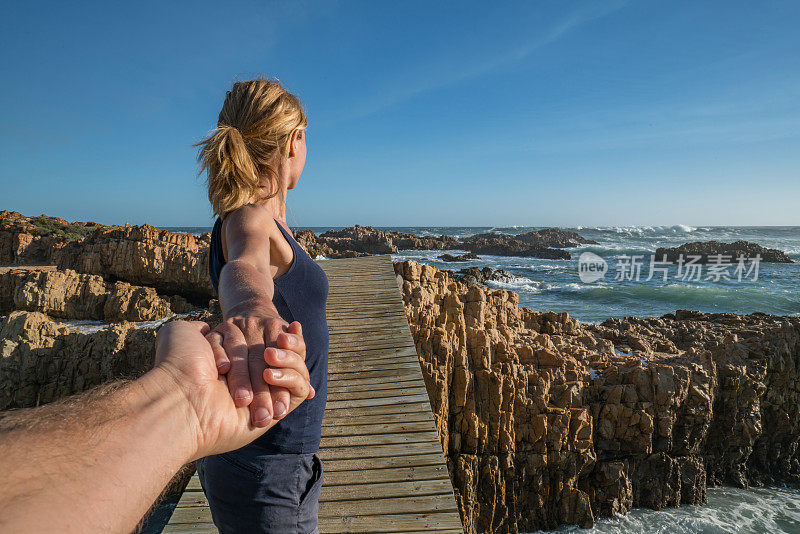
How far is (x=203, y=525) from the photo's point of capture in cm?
322

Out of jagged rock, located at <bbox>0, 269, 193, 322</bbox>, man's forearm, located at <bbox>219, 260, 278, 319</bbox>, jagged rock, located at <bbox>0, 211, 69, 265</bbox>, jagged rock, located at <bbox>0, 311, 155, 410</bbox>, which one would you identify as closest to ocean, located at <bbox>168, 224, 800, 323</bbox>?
jagged rock, located at <bbox>0, 269, 193, 322</bbox>

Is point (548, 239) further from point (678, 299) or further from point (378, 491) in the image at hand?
point (378, 491)

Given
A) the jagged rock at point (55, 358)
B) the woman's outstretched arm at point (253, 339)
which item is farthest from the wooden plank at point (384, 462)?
the jagged rock at point (55, 358)

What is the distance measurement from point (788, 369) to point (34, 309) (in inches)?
603

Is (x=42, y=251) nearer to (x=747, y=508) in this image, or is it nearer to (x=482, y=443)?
(x=482, y=443)

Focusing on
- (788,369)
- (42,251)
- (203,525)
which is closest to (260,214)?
(203,525)

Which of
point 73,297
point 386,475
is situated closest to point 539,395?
point 386,475

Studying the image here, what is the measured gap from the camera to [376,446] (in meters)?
4.02

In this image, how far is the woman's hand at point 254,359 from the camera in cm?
89

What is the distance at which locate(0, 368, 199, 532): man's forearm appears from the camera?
1.78 feet

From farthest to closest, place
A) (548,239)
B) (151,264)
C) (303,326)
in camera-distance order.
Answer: (548,239)
(151,264)
(303,326)

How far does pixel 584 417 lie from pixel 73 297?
10258mm

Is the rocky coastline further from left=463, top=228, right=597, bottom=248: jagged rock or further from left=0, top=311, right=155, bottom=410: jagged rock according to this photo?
left=463, top=228, right=597, bottom=248: jagged rock

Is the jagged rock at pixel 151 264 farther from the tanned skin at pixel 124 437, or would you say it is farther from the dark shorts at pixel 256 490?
the tanned skin at pixel 124 437
